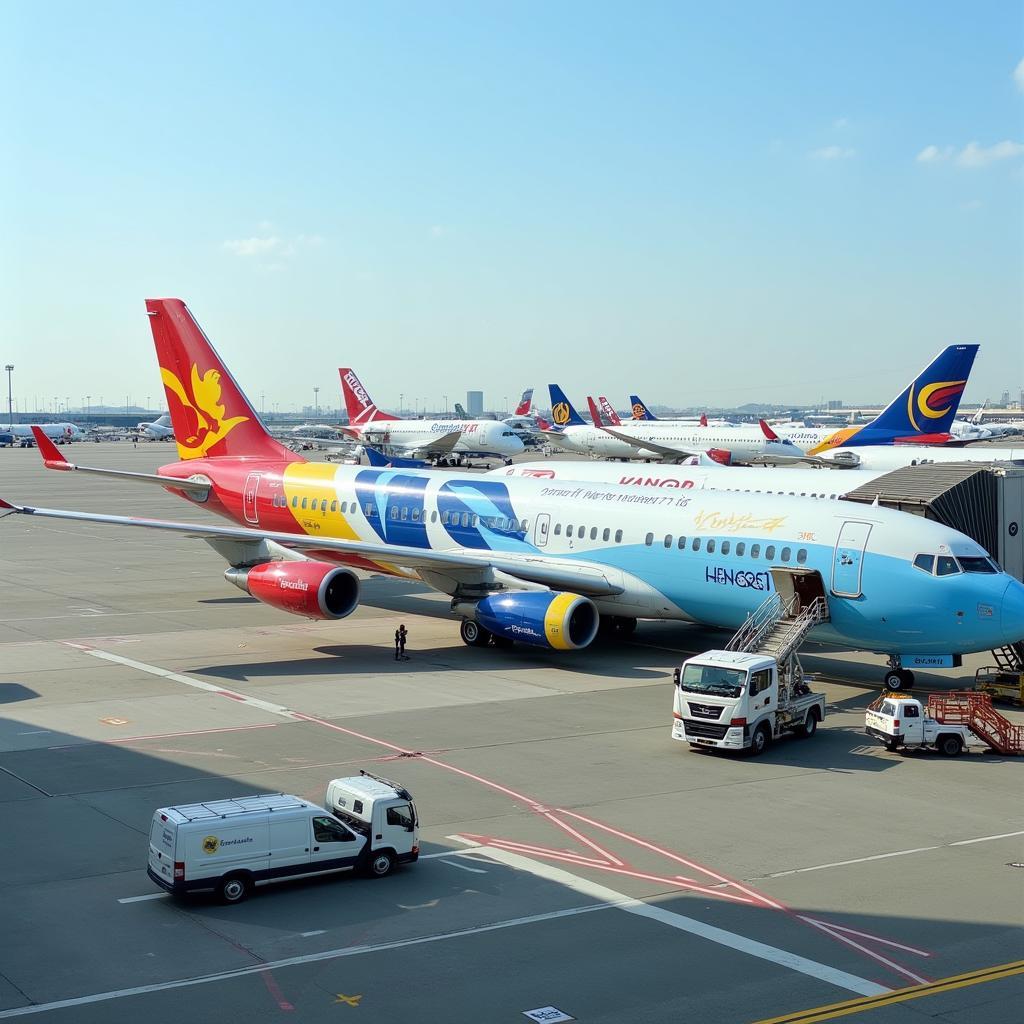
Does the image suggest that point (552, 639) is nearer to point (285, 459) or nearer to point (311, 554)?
point (311, 554)

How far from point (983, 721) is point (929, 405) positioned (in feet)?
190

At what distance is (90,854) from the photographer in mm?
18875

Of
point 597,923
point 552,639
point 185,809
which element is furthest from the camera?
A: point 552,639

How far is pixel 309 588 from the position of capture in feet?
113

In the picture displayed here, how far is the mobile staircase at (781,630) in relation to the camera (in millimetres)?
27750

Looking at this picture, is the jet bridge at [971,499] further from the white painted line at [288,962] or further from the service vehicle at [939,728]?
the white painted line at [288,962]

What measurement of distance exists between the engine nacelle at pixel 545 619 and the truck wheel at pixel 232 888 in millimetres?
16409

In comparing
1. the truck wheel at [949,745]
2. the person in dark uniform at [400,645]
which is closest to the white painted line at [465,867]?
the truck wheel at [949,745]

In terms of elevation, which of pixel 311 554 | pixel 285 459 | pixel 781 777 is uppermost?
pixel 285 459

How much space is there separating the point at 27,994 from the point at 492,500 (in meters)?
26.0

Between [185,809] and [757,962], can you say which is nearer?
[757,962]

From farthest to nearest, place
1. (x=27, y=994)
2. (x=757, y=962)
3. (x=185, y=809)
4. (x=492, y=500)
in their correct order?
(x=492, y=500) → (x=185, y=809) → (x=757, y=962) → (x=27, y=994)

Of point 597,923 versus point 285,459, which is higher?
point 285,459

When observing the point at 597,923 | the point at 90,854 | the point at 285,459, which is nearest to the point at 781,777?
the point at 597,923
